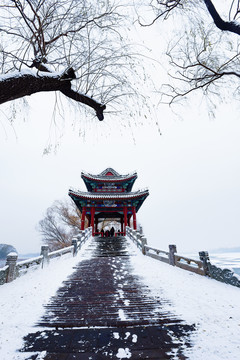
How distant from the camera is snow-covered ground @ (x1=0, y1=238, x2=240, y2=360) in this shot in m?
2.08

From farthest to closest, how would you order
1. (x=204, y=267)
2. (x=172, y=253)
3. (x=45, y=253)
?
(x=45, y=253) → (x=172, y=253) → (x=204, y=267)

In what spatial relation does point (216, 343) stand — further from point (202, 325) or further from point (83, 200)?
point (83, 200)

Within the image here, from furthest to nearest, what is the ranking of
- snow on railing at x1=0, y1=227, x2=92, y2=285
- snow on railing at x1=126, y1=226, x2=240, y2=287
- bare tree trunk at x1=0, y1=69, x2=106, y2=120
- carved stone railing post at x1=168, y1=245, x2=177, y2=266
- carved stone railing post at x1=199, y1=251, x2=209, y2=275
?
carved stone railing post at x1=168, y1=245, x2=177, y2=266, carved stone railing post at x1=199, y1=251, x2=209, y2=275, snow on railing at x1=0, y1=227, x2=92, y2=285, snow on railing at x1=126, y1=226, x2=240, y2=287, bare tree trunk at x1=0, y1=69, x2=106, y2=120

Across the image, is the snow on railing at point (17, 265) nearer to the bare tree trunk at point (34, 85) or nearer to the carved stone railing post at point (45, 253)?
the carved stone railing post at point (45, 253)

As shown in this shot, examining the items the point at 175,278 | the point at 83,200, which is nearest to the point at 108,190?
the point at 83,200

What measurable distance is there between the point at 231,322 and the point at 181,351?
3.72ft

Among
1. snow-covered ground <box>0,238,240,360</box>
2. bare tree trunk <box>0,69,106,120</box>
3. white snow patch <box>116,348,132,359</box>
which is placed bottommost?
snow-covered ground <box>0,238,240,360</box>

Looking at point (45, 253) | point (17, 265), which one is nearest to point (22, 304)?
point (17, 265)

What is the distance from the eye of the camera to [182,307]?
319 cm

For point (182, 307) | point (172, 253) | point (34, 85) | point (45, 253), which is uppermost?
point (34, 85)

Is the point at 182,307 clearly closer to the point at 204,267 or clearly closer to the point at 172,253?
the point at 204,267

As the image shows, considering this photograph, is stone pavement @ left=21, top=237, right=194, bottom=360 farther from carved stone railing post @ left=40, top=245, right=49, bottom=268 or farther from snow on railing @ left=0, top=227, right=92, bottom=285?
carved stone railing post @ left=40, top=245, right=49, bottom=268

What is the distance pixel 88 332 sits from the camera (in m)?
2.44

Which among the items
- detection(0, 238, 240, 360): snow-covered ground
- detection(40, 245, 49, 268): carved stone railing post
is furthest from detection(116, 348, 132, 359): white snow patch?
detection(40, 245, 49, 268): carved stone railing post
